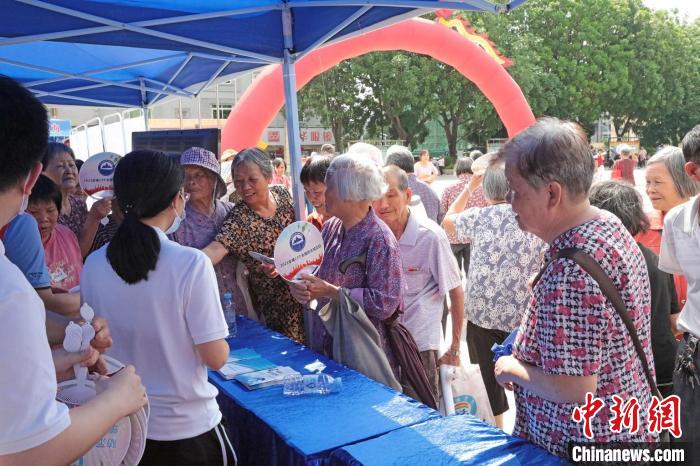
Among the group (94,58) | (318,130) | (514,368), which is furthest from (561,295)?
(318,130)

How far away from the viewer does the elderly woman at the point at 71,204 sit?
3.41m

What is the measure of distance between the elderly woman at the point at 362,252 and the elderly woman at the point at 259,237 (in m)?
0.65

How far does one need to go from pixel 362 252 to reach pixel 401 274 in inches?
7.3

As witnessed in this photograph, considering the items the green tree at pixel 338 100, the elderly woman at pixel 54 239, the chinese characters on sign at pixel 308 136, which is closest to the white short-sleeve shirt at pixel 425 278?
the elderly woman at pixel 54 239

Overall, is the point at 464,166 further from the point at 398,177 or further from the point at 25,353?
the point at 25,353

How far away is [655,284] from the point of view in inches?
93.6

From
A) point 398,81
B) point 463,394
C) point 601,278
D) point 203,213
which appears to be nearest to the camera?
point 601,278

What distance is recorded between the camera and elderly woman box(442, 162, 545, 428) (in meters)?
3.01

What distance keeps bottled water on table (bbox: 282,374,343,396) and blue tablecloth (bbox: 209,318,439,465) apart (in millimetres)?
30

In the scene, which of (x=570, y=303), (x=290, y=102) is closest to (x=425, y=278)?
(x=290, y=102)

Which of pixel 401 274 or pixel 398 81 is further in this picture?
pixel 398 81

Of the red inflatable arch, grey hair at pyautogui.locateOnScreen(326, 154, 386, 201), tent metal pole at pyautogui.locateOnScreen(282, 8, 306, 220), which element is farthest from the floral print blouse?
the red inflatable arch

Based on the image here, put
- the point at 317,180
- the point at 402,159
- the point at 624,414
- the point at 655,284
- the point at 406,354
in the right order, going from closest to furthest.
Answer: the point at 624,414 → the point at 655,284 → the point at 406,354 → the point at 317,180 → the point at 402,159

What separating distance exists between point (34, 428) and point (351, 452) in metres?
0.98
